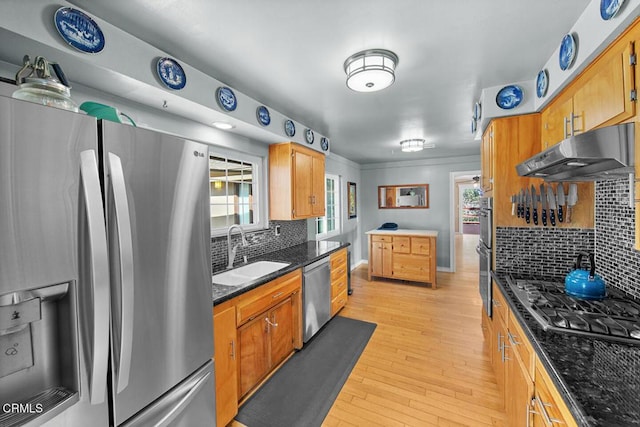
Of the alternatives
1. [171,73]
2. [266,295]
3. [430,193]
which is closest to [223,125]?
[171,73]

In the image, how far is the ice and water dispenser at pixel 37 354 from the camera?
0.70m

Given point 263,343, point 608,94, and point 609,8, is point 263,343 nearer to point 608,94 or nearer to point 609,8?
point 608,94

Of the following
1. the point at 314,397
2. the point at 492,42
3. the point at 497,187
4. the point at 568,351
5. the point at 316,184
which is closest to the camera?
the point at 568,351

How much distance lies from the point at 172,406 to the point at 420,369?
195 cm

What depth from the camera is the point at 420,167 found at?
18.1ft

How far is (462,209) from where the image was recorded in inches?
420

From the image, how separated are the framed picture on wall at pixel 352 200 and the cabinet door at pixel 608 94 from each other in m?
4.15

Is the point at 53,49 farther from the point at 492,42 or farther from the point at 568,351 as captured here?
the point at 568,351

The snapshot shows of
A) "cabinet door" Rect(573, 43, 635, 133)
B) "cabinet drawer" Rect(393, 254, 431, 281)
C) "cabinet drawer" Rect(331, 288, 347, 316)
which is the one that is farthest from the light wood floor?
"cabinet door" Rect(573, 43, 635, 133)

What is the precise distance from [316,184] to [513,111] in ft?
6.92

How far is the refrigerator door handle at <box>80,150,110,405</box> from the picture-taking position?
2.75 feet

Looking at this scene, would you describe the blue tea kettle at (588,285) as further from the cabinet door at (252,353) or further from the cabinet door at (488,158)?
the cabinet door at (252,353)

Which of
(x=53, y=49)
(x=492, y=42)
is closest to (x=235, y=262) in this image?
(x=53, y=49)

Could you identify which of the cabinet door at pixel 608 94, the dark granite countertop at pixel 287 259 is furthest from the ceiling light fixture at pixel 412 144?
the cabinet door at pixel 608 94
